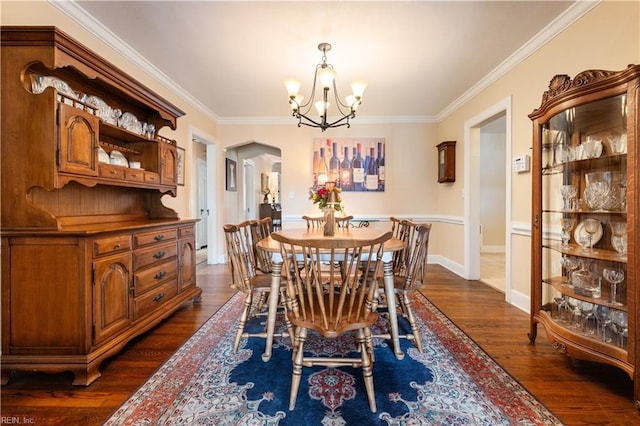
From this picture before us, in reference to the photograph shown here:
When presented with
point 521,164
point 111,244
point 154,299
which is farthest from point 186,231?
point 521,164

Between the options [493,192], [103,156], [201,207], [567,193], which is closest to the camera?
[567,193]

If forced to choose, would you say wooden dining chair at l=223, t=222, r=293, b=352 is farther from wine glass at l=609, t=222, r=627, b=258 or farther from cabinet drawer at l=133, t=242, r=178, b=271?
wine glass at l=609, t=222, r=627, b=258

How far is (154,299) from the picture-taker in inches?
94.3

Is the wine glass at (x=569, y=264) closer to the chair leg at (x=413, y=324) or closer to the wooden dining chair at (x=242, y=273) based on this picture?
the chair leg at (x=413, y=324)

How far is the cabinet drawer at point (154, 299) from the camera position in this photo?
7.19ft

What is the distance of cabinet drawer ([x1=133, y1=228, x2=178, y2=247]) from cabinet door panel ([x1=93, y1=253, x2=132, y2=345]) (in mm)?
148

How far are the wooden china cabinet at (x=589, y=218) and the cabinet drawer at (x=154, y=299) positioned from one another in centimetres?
291

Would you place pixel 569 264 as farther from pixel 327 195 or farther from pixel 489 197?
pixel 489 197

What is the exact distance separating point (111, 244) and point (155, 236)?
500mm

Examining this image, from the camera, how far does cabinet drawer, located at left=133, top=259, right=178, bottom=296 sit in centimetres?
219

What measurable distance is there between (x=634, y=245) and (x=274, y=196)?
30.2 ft

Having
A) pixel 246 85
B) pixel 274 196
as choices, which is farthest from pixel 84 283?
pixel 274 196

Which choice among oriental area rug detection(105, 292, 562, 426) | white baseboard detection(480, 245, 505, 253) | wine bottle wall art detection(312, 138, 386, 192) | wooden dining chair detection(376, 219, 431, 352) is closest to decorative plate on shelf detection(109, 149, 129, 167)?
oriental area rug detection(105, 292, 562, 426)

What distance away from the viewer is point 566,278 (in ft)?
6.74
